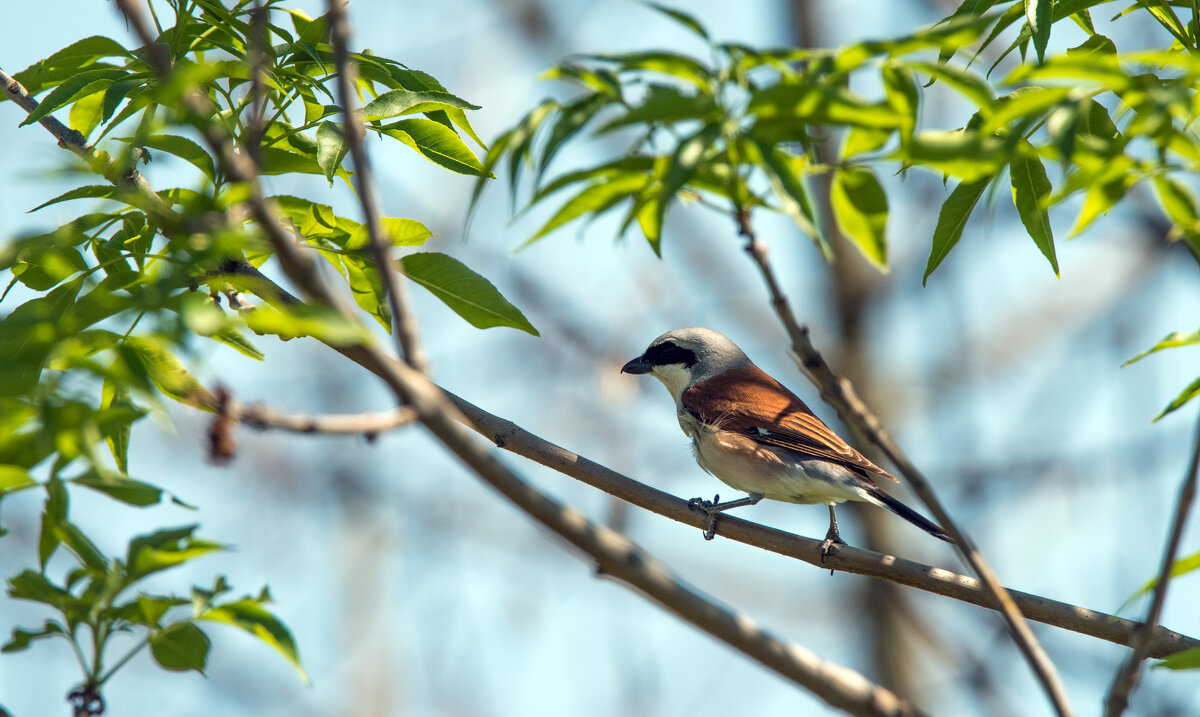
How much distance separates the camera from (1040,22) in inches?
97.1

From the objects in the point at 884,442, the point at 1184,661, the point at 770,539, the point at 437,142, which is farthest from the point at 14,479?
the point at 1184,661

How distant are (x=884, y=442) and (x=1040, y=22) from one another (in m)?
1.23

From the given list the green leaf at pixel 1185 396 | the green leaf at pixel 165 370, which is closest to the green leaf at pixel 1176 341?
the green leaf at pixel 1185 396

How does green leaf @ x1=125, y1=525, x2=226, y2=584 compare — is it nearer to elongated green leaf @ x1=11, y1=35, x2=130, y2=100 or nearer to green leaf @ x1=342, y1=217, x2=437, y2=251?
green leaf @ x1=342, y1=217, x2=437, y2=251

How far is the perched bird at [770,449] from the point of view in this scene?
4.90m

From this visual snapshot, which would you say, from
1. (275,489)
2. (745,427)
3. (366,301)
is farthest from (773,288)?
(275,489)

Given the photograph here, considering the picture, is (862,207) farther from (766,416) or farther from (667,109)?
(766,416)

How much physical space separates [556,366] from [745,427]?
8.79 meters

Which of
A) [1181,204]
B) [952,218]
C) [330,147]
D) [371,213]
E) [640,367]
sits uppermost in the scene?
[640,367]

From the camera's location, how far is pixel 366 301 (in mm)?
3027

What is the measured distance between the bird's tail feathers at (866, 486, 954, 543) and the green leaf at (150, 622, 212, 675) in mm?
2805

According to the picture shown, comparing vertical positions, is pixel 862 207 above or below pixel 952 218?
below

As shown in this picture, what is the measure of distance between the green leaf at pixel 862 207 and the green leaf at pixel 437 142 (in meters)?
1.20

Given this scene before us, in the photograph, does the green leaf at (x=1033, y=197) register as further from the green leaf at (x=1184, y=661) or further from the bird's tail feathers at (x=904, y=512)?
the bird's tail feathers at (x=904, y=512)
